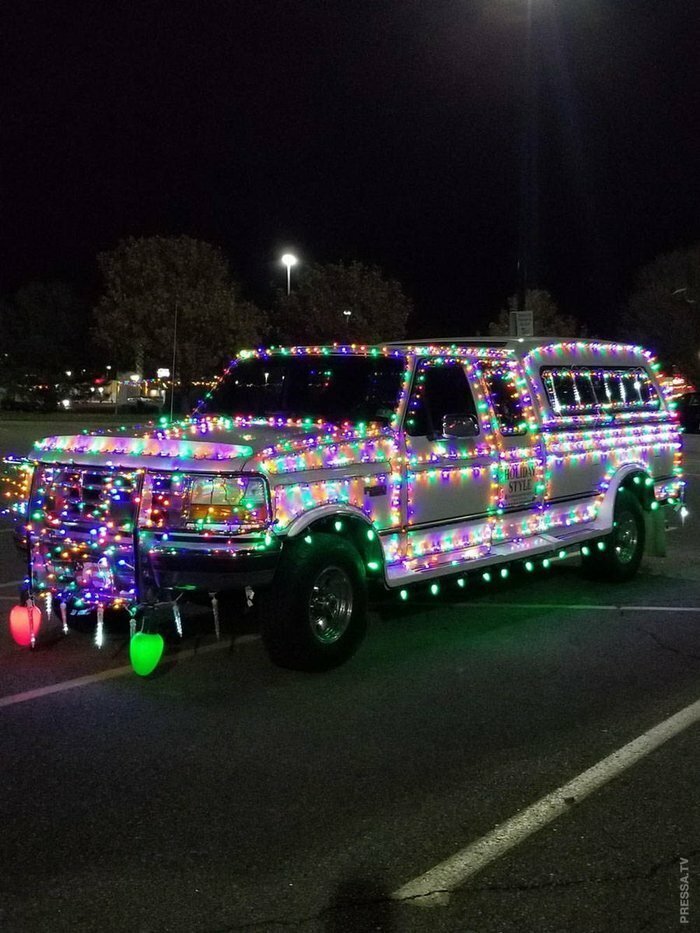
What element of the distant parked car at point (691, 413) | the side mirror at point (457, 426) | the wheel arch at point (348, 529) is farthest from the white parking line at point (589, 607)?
the distant parked car at point (691, 413)

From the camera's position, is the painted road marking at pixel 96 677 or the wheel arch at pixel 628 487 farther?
the wheel arch at pixel 628 487

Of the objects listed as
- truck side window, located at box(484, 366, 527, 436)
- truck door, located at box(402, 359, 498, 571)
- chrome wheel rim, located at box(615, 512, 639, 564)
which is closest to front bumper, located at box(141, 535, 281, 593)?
truck door, located at box(402, 359, 498, 571)

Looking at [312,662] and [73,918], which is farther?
[312,662]

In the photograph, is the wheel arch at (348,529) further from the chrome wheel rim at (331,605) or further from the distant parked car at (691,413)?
the distant parked car at (691,413)

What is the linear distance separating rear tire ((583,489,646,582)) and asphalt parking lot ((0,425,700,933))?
182 cm

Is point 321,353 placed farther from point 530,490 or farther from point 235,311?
point 235,311

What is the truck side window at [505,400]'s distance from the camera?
830 cm

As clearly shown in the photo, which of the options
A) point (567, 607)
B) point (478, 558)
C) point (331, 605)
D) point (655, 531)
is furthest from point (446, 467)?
point (655, 531)

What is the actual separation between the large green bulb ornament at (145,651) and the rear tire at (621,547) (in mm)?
4646

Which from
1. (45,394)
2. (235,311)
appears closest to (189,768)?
(235,311)

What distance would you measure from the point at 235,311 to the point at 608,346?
3622cm

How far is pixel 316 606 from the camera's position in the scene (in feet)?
21.3

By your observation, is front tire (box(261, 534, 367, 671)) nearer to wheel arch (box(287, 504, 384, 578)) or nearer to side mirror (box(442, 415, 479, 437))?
wheel arch (box(287, 504, 384, 578))

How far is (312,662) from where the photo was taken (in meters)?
6.46
